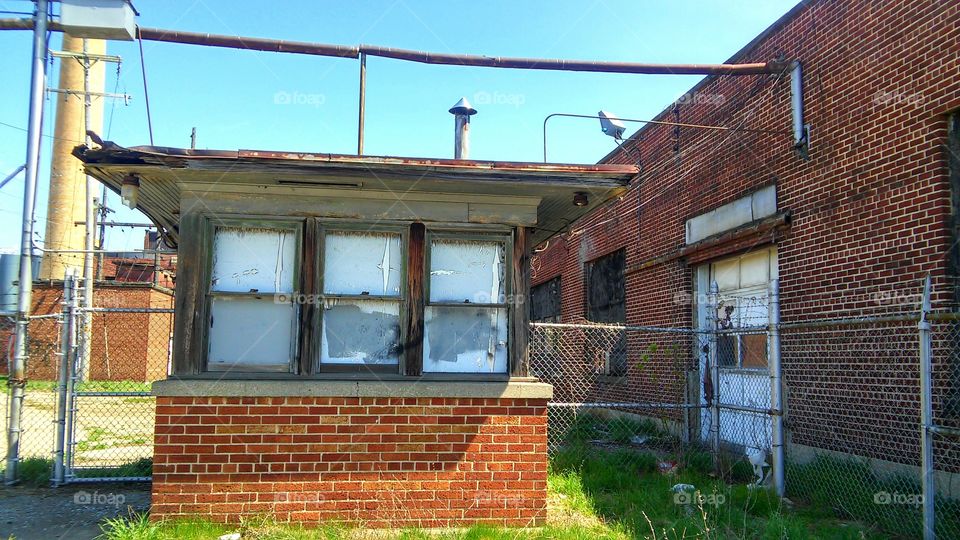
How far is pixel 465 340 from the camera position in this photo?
6.09 metres

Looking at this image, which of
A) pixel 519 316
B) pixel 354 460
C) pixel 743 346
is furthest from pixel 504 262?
pixel 743 346

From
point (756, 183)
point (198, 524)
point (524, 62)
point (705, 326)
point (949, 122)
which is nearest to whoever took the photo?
point (198, 524)

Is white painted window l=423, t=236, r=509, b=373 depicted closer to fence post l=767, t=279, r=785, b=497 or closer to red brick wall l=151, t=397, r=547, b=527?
red brick wall l=151, t=397, r=547, b=527

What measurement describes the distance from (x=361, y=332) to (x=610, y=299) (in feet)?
31.7

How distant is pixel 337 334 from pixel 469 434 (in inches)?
54.9

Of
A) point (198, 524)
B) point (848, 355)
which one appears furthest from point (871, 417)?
point (198, 524)

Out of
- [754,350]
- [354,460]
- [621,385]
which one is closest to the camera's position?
[354,460]

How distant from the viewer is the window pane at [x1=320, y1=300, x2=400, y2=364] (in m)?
5.93

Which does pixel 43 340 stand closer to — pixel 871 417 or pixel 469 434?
pixel 469 434

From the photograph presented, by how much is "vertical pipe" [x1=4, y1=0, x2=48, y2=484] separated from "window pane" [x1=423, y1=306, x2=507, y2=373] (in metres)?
4.85

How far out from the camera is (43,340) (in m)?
23.4

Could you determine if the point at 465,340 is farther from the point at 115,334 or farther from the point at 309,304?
the point at 115,334

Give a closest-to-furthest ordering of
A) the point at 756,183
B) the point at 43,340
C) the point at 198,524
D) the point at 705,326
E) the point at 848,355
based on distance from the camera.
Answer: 1. the point at 198,524
2. the point at 848,355
3. the point at 756,183
4. the point at 705,326
5. the point at 43,340

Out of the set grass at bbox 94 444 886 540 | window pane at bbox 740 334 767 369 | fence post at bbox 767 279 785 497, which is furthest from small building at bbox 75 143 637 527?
window pane at bbox 740 334 767 369
